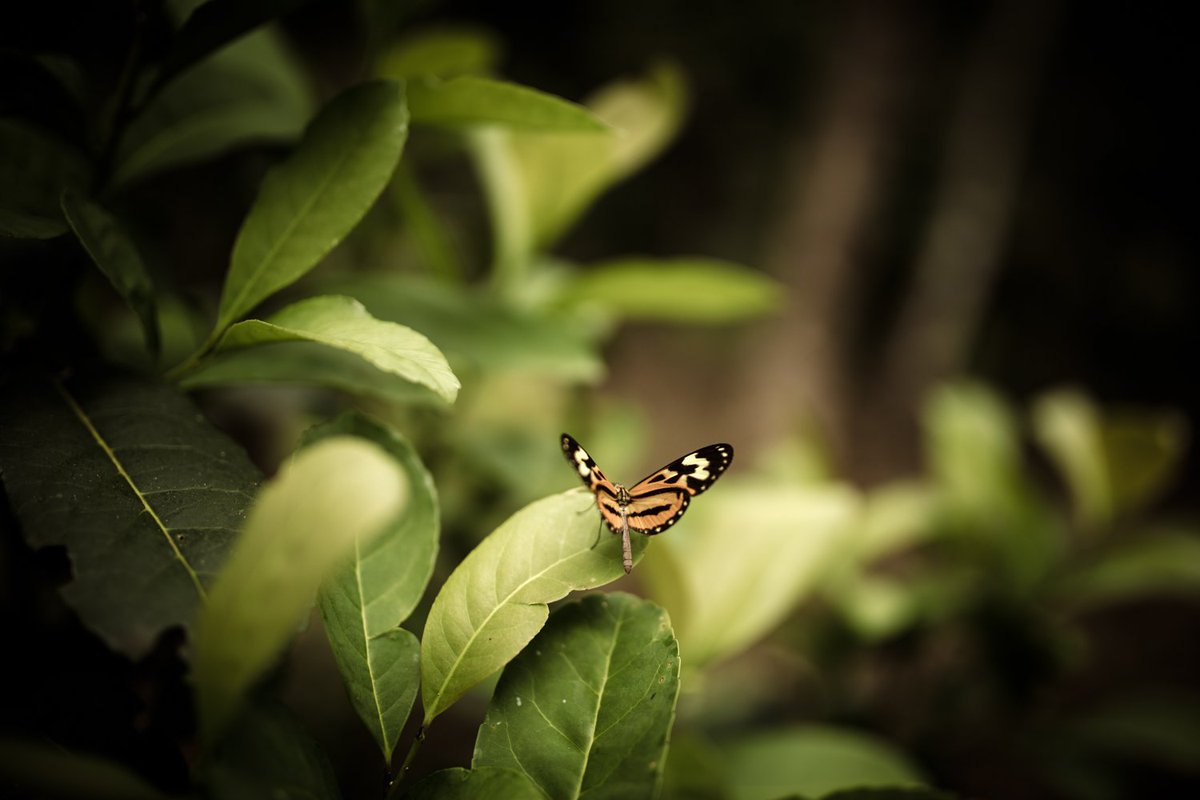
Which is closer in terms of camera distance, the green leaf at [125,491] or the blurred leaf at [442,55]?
the green leaf at [125,491]

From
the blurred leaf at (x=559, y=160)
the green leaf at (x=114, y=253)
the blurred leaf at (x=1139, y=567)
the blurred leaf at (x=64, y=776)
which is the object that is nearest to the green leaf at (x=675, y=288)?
the blurred leaf at (x=559, y=160)

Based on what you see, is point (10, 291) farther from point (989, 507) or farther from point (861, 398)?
point (861, 398)

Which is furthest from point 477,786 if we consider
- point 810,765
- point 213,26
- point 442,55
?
point 442,55

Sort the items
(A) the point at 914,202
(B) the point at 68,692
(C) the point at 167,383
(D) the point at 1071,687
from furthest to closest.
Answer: (A) the point at 914,202
(D) the point at 1071,687
(C) the point at 167,383
(B) the point at 68,692

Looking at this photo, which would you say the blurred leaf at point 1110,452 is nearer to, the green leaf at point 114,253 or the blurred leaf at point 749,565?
the blurred leaf at point 749,565

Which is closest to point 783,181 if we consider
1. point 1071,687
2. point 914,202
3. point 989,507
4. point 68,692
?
point 914,202

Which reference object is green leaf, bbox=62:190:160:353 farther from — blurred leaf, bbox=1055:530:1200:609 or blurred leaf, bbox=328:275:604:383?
blurred leaf, bbox=1055:530:1200:609
